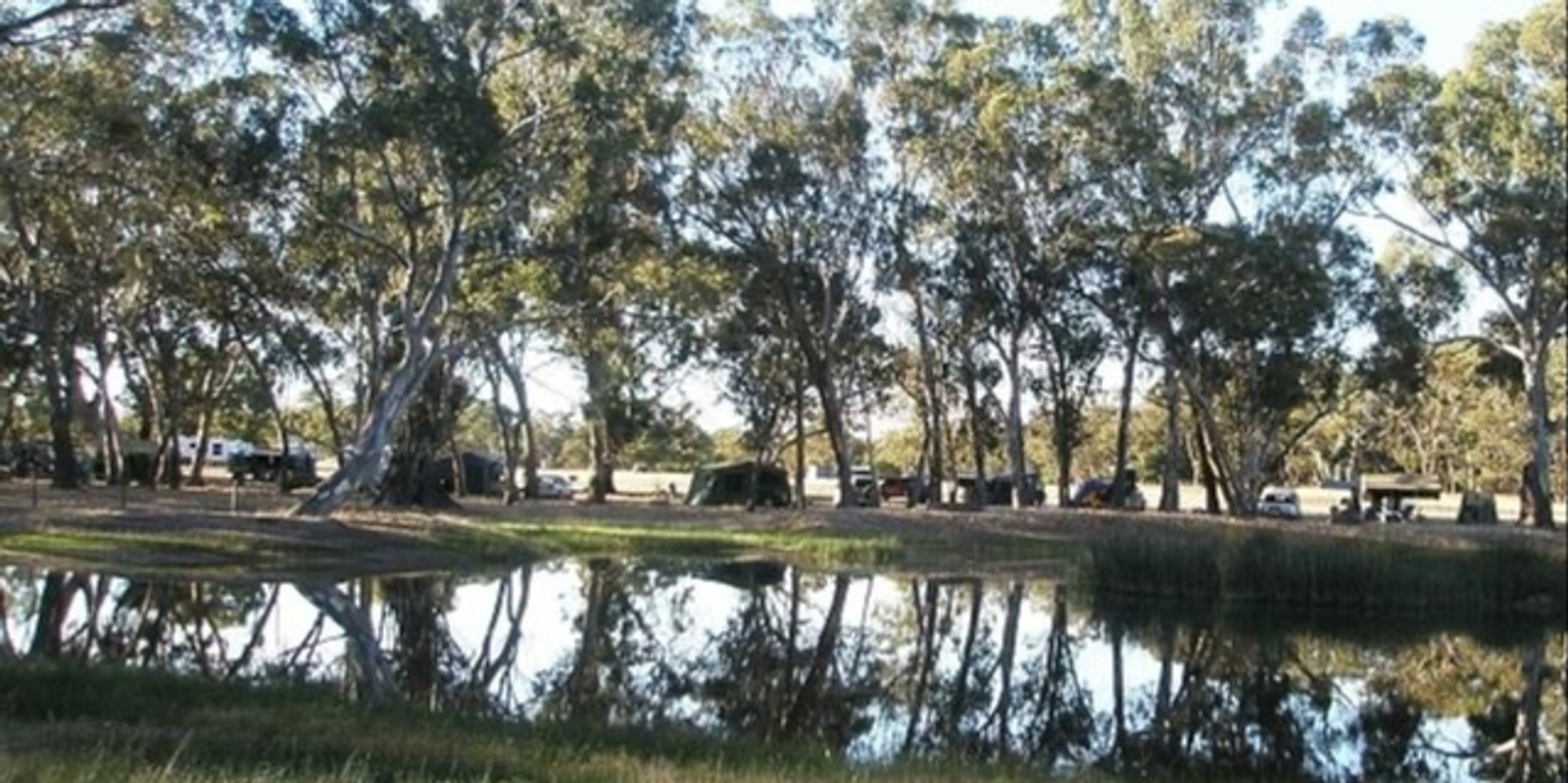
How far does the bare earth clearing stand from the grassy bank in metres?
14.9

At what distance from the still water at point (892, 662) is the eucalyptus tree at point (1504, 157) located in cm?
2276

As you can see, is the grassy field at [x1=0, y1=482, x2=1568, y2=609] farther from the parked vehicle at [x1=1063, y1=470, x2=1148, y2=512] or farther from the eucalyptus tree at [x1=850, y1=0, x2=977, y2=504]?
the parked vehicle at [x1=1063, y1=470, x2=1148, y2=512]

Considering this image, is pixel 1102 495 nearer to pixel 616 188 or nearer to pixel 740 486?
pixel 740 486

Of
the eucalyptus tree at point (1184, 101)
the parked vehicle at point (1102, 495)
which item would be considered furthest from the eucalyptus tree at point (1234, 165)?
the parked vehicle at point (1102, 495)

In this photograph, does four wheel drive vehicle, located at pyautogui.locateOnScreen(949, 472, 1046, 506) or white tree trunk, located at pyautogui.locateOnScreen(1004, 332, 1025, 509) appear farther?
four wheel drive vehicle, located at pyautogui.locateOnScreen(949, 472, 1046, 506)

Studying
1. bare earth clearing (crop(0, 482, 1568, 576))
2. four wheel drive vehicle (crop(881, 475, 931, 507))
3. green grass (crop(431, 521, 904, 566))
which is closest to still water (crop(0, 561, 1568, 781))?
bare earth clearing (crop(0, 482, 1568, 576))

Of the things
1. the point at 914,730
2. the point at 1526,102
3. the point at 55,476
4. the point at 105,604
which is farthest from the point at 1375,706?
the point at 55,476

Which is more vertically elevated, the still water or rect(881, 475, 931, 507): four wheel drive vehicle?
rect(881, 475, 931, 507): four wheel drive vehicle

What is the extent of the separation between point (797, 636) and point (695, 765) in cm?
1410

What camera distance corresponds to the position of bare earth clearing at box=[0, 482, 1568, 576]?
3011 cm

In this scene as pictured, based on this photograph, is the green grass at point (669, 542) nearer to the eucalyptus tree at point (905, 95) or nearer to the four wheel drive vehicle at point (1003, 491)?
the eucalyptus tree at point (905, 95)

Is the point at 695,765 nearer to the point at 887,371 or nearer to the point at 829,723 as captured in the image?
the point at 829,723

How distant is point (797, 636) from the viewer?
2583 centimetres

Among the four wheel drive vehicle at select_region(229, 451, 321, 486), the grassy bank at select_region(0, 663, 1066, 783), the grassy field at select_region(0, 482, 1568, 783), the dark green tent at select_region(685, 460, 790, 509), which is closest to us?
the grassy bank at select_region(0, 663, 1066, 783)
